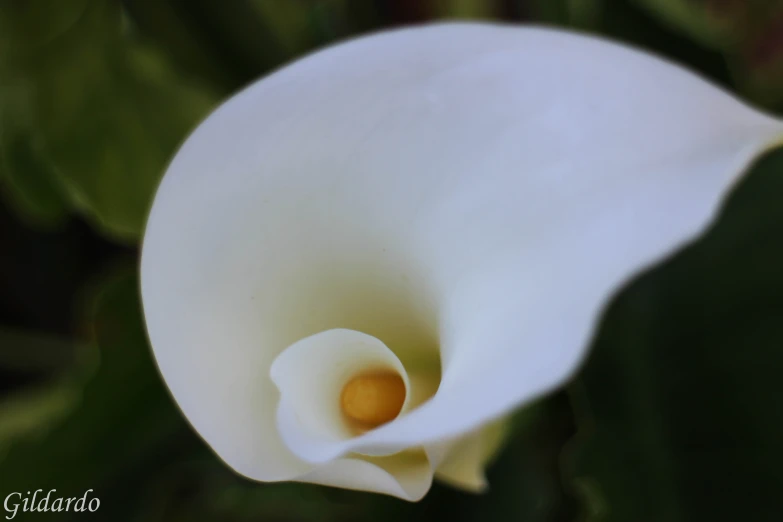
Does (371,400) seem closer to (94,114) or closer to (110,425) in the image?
(110,425)

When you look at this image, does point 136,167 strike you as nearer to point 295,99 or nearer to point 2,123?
point 2,123

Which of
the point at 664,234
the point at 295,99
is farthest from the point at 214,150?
the point at 664,234

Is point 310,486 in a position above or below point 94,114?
below

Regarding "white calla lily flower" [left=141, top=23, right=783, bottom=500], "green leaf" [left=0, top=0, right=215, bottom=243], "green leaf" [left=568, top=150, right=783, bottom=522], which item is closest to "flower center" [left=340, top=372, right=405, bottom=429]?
"white calla lily flower" [left=141, top=23, right=783, bottom=500]

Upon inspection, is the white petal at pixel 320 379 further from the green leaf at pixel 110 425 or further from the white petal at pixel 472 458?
the green leaf at pixel 110 425

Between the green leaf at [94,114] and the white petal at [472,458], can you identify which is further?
the green leaf at [94,114]

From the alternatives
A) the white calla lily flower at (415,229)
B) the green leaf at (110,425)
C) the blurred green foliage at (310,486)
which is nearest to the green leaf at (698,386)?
the blurred green foliage at (310,486)

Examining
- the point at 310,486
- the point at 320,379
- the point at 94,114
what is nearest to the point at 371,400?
the point at 320,379
